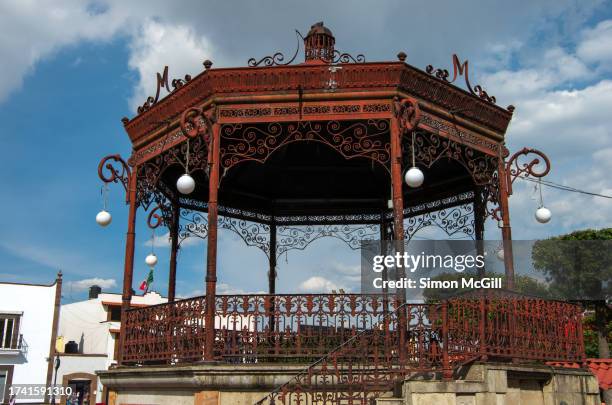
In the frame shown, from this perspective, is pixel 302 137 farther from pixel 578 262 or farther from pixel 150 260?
pixel 578 262

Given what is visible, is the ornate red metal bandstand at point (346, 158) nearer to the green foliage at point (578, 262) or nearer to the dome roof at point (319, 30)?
the dome roof at point (319, 30)

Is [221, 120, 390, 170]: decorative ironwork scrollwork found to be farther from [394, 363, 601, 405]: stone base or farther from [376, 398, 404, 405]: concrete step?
[376, 398, 404, 405]: concrete step

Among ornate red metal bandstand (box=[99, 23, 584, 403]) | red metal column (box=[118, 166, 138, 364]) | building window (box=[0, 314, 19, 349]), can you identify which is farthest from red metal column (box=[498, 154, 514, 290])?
building window (box=[0, 314, 19, 349])

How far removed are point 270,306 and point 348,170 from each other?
6354mm

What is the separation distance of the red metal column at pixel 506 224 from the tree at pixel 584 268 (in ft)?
58.2

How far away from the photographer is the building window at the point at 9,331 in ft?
125

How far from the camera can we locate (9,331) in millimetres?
38625

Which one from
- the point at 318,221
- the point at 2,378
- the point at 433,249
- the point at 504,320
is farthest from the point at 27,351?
the point at 504,320

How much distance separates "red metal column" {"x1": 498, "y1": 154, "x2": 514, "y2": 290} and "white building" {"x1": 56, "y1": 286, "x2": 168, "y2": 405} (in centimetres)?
3766

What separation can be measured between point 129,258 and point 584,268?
24.2 meters

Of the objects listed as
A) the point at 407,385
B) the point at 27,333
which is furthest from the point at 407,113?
the point at 27,333

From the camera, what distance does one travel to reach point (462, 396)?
25.3ft

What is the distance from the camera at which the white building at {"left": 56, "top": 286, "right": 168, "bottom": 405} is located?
142 feet

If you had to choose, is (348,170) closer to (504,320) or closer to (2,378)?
(504,320)
